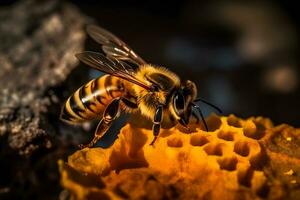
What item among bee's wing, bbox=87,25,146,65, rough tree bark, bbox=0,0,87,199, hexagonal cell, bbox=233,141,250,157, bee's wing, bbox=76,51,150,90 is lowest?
rough tree bark, bbox=0,0,87,199

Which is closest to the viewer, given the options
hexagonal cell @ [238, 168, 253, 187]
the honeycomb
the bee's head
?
the honeycomb

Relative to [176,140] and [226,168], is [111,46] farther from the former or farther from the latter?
[226,168]

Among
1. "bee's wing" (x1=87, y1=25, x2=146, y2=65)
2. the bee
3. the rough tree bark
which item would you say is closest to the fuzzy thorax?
the bee

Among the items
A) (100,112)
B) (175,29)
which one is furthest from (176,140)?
(175,29)

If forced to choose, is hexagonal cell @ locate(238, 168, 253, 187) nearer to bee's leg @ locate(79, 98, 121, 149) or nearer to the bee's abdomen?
bee's leg @ locate(79, 98, 121, 149)

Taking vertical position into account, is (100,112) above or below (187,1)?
above
